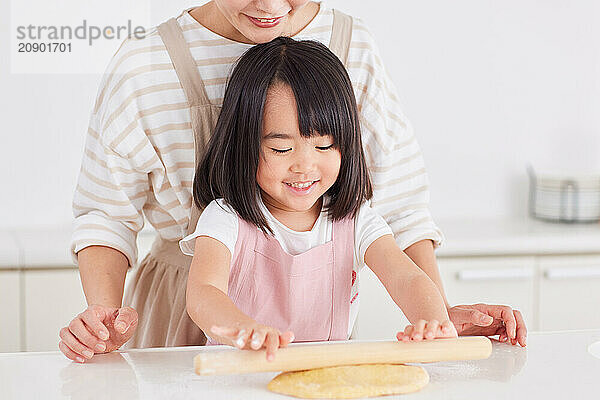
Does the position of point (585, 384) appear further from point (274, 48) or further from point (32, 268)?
point (32, 268)

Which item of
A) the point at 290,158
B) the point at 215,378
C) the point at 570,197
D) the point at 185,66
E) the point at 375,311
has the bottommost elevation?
the point at 375,311

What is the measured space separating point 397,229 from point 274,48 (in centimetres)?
34

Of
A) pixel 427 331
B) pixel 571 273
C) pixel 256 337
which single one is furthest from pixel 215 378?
pixel 571 273

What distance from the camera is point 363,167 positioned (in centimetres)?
117

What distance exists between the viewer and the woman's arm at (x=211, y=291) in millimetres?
901

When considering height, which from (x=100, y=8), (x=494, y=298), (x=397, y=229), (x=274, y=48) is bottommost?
(x=494, y=298)

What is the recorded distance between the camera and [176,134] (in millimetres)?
1201

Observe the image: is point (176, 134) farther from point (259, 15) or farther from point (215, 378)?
point (215, 378)

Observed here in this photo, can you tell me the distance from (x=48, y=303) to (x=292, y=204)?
46.7 inches

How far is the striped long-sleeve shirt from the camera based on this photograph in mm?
1181

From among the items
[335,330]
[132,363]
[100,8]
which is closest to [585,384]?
[335,330]

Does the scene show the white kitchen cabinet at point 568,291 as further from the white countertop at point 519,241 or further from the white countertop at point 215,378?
the white countertop at point 215,378

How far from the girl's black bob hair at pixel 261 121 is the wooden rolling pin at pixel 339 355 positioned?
0.91ft

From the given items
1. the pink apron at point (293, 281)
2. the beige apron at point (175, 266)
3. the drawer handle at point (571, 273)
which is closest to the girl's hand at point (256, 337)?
the pink apron at point (293, 281)
